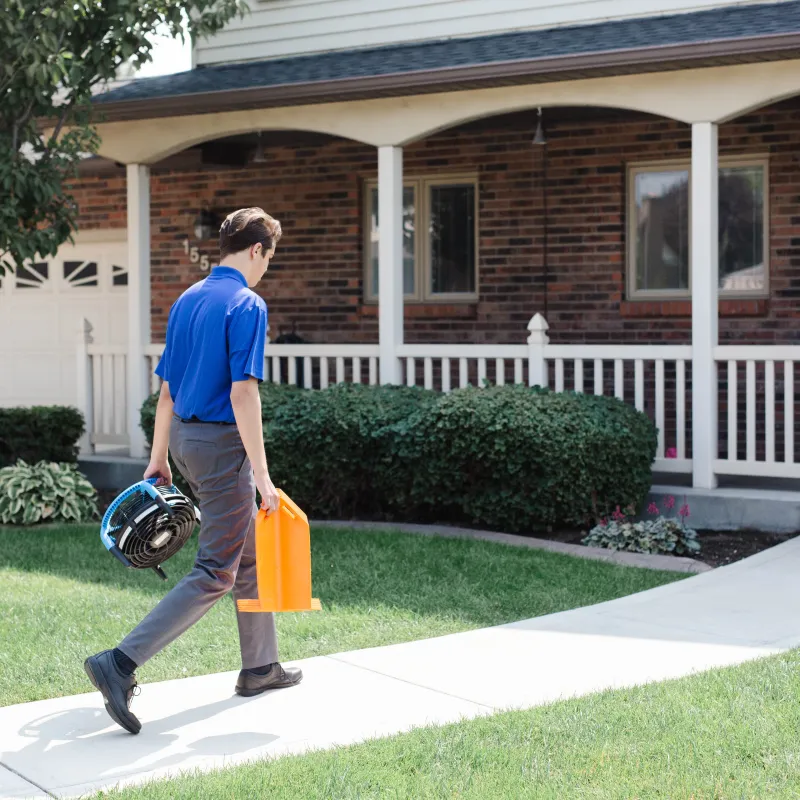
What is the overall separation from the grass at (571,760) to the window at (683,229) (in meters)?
6.76

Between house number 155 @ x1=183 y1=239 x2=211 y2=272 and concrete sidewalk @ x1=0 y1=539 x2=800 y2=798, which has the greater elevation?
house number 155 @ x1=183 y1=239 x2=211 y2=272

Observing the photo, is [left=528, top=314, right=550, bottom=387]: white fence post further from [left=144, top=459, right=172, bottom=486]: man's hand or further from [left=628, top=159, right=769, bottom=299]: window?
[left=144, top=459, right=172, bottom=486]: man's hand

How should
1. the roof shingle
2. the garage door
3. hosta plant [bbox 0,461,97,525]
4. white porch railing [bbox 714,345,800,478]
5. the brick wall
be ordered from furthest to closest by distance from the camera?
the garage door < the brick wall < hosta plant [bbox 0,461,97,525] < the roof shingle < white porch railing [bbox 714,345,800,478]

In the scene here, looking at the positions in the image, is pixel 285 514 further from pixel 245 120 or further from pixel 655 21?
pixel 655 21

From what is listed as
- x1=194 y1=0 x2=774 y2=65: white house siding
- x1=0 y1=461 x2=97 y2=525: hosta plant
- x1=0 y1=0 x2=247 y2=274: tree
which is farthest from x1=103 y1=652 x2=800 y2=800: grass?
x1=194 y1=0 x2=774 y2=65: white house siding

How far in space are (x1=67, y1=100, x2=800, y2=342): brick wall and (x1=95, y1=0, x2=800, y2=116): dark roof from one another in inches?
32.6

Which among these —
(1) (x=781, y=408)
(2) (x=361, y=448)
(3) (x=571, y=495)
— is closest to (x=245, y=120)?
(2) (x=361, y=448)

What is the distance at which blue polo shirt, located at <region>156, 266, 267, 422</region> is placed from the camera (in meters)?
4.39

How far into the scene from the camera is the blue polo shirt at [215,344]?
4390 millimetres

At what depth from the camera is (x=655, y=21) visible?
1030 cm

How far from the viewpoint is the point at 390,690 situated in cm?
487

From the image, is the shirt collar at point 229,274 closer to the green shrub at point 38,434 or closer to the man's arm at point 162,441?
the man's arm at point 162,441

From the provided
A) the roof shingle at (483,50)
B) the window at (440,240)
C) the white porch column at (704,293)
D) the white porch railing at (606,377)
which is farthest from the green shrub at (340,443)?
the window at (440,240)

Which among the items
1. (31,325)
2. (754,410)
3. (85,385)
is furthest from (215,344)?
(31,325)
